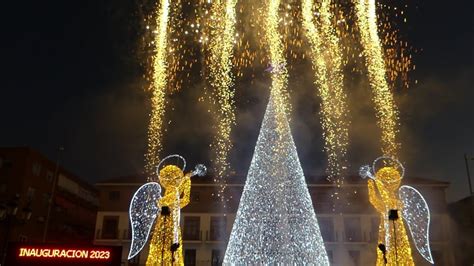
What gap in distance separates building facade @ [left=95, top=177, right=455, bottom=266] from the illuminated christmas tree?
66.1 ft

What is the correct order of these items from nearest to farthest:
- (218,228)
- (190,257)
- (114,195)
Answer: (190,257), (218,228), (114,195)

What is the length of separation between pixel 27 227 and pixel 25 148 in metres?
6.56

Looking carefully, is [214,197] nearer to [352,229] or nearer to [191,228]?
[191,228]

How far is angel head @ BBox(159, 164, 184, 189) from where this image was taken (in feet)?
58.5

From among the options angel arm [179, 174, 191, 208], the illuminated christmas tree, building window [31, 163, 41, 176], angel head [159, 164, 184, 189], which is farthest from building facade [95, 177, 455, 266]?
the illuminated christmas tree

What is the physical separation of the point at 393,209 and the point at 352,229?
2139cm

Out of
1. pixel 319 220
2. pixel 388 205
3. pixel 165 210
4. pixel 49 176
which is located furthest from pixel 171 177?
pixel 49 176

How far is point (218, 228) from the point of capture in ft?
121

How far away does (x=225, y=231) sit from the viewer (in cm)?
3659

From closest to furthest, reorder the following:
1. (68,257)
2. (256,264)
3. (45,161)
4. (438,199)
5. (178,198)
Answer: (68,257)
(256,264)
(178,198)
(438,199)
(45,161)

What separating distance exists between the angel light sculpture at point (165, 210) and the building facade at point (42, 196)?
51.0 ft

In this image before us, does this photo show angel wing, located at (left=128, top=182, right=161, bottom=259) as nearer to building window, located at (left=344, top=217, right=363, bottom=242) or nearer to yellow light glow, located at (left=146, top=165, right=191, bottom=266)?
yellow light glow, located at (left=146, top=165, right=191, bottom=266)

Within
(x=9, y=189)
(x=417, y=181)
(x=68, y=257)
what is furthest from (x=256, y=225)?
(x=9, y=189)

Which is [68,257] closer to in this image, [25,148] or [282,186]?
[282,186]
